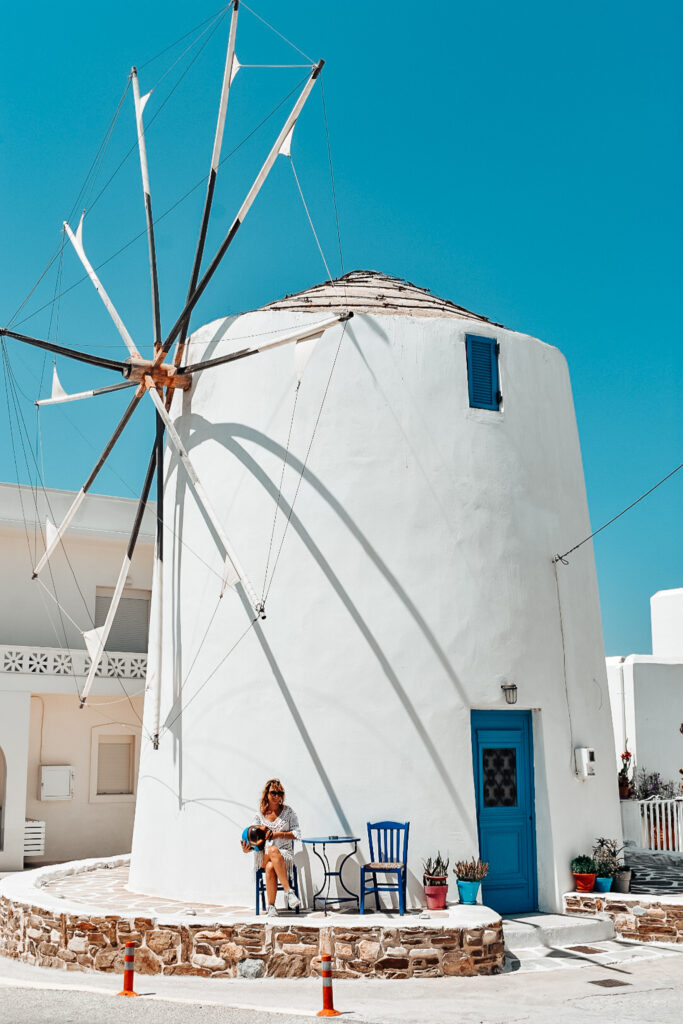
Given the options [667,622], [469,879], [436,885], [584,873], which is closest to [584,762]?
[584,873]

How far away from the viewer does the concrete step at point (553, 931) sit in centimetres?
1063

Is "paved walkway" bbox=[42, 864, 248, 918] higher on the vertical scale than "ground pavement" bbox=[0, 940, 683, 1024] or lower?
higher

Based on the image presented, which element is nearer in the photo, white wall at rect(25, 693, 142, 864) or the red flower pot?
the red flower pot

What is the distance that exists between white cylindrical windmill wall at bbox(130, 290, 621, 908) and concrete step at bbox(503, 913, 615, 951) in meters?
0.52

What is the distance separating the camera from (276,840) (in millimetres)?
10617

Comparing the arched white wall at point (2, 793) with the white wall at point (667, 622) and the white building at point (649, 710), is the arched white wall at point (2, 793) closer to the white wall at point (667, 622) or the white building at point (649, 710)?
the white building at point (649, 710)

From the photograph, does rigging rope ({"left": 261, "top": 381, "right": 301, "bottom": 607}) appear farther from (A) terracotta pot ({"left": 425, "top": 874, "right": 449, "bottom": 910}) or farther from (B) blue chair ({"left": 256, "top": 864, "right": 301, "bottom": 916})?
(A) terracotta pot ({"left": 425, "top": 874, "right": 449, "bottom": 910})

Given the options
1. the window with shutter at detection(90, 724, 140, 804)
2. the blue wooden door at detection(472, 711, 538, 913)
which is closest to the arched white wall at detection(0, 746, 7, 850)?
the window with shutter at detection(90, 724, 140, 804)

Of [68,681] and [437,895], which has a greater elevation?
[68,681]

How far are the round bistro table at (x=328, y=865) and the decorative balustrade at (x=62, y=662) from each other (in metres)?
9.51

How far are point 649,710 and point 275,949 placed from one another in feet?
43.3

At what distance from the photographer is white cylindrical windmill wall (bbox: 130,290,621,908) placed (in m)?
11.3

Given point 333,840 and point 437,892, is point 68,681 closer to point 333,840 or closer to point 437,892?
point 333,840

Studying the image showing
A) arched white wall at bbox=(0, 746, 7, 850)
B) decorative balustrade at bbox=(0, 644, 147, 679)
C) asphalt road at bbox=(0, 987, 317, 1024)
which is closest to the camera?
asphalt road at bbox=(0, 987, 317, 1024)
